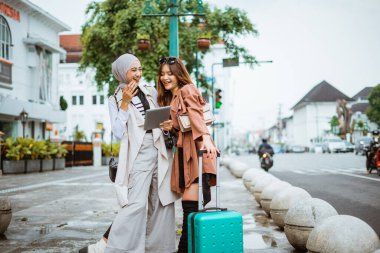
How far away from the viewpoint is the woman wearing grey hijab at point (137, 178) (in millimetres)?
4020

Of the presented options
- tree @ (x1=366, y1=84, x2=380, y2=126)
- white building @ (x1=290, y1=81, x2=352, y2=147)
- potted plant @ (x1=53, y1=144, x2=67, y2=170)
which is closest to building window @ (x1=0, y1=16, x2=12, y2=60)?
potted plant @ (x1=53, y1=144, x2=67, y2=170)

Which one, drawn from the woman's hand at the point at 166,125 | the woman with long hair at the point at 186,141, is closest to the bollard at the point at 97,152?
the woman with long hair at the point at 186,141

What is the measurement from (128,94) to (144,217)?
1.02m

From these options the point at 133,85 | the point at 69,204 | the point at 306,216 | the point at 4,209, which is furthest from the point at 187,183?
the point at 69,204

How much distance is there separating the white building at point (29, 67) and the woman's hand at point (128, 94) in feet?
91.4

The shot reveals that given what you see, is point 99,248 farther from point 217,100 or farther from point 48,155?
point 48,155

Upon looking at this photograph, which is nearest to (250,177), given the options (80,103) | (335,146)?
(335,146)

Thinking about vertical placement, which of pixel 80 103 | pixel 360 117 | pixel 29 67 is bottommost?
pixel 360 117

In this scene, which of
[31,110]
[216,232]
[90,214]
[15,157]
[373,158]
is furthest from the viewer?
[31,110]

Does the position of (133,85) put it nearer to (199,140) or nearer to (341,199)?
(199,140)

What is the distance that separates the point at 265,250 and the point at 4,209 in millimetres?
3326

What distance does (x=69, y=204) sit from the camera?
33.6 ft

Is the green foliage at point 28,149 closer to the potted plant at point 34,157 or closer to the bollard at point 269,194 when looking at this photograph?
the potted plant at point 34,157

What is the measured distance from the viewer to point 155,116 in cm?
399
